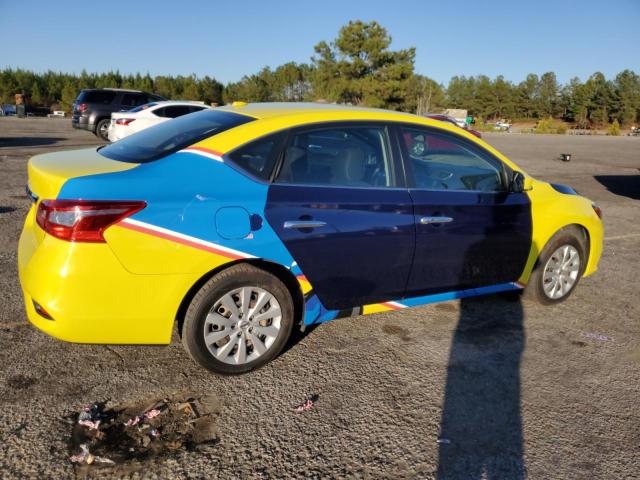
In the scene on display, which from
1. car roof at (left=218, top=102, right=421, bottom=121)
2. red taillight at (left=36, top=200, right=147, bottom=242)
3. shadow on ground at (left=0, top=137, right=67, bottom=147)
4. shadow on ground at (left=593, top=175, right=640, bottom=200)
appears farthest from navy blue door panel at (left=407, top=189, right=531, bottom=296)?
shadow on ground at (left=0, top=137, right=67, bottom=147)

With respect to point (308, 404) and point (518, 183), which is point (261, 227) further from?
point (518, 183)

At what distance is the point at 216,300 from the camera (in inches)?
116

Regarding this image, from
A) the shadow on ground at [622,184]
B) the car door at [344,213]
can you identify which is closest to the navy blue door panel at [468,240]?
the car door at [344,213]

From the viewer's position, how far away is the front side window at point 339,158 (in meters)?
3.21

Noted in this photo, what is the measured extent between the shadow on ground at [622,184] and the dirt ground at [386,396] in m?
8.47

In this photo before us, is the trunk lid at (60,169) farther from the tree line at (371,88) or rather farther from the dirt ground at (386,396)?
the tree line at (371,88)

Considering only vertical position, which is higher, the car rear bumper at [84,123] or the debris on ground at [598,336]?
the car rear bumper at [84,123]

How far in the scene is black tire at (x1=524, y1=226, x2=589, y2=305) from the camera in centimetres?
434

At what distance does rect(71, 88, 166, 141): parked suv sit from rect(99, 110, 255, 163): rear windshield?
51.1ft

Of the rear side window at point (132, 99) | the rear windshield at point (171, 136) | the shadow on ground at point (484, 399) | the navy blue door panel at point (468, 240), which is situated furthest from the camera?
the rear side window at point (132, 99)

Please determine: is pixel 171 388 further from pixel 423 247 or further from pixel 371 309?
pixel 423 247

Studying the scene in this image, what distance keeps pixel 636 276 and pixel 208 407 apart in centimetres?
482

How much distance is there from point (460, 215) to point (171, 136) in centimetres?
208

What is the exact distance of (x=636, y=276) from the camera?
18.0 ft
